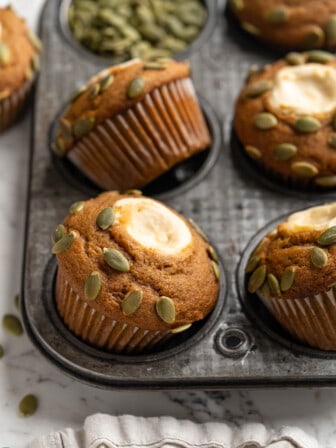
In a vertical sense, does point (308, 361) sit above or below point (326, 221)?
below

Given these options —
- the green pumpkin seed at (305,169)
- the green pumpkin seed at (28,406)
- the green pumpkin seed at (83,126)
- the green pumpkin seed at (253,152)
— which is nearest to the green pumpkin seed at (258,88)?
the green pumpkin seed at (253,152)

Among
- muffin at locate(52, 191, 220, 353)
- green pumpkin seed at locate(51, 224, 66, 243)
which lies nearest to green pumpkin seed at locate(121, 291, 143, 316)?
muffin at locate(52, 191, 220, 353)

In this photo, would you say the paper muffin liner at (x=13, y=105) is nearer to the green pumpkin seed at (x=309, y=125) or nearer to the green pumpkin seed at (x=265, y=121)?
the green pumpkin seed at (x=265, y=121)

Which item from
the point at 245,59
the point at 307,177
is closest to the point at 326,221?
the point at 307,177

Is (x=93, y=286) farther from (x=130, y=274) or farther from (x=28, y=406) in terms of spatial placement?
(x=28, y=406)

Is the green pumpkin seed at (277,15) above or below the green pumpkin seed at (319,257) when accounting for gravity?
above

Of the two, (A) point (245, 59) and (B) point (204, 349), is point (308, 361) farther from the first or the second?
(A) point (245, 59)

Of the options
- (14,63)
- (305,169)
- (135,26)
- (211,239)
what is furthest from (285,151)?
(14,63)

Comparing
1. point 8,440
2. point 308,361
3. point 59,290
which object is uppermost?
point 59,290
